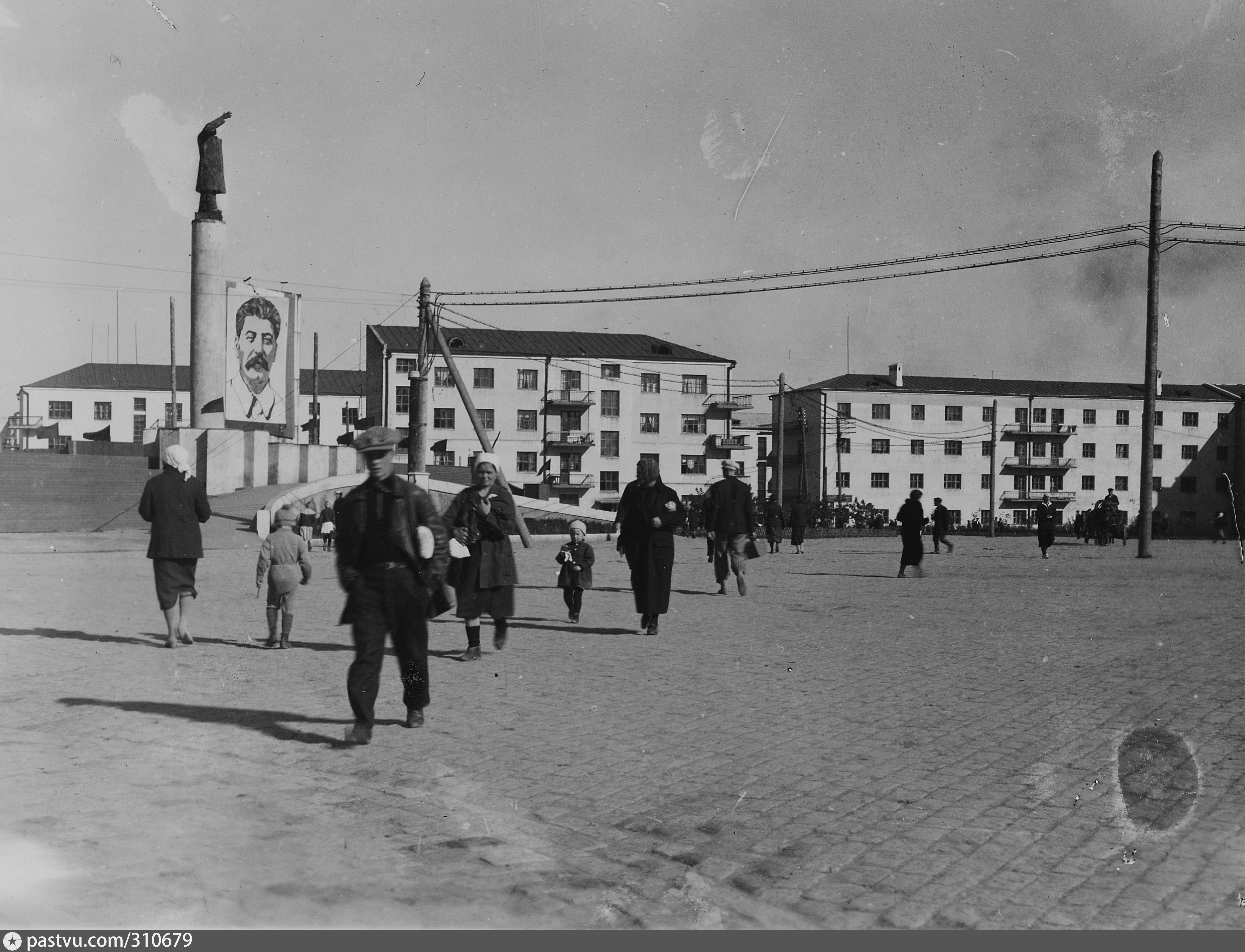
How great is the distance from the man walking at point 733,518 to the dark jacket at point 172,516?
24.9ft

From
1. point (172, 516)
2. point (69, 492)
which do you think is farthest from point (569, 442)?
point (172, 516)

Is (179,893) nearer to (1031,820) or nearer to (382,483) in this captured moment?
(382,483)

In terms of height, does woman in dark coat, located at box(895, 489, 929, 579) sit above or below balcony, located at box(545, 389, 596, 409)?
below

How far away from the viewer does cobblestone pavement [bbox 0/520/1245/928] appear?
405 cm

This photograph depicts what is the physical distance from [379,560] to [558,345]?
7723 cm

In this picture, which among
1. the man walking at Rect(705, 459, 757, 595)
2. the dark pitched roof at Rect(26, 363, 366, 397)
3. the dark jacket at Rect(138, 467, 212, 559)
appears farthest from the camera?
the dark pitched roof at Rect(26, 363, 366, 397)

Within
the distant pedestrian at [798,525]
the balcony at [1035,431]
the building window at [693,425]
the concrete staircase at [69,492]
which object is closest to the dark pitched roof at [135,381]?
the building window at [693,425]

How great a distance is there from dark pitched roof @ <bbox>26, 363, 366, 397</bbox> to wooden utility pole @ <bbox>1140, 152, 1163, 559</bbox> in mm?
81317

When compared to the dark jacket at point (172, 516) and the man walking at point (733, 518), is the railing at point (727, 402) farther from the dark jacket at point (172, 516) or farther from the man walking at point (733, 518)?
the dark jacket at point (172, 516)

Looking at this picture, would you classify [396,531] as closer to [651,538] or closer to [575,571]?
[651,538]

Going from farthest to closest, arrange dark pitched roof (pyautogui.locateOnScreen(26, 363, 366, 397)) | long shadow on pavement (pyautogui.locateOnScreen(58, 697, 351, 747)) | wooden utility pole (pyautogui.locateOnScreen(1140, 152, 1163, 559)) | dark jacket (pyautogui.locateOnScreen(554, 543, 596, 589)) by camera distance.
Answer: dark pitched roof (pyautogui.locateOnScreen(26, 363, 366, 397)) < wooden utility pole (pyautogui.locateOnScreen(1140, 152, 1163, 559)) < dark jacket (pyautogui.locateOnScreen(554, 543, 596, 589)) < long shadow on pavement (pyautogui.locateOnScreen(58, 697, 351, 747))

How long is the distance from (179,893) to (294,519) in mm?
7209

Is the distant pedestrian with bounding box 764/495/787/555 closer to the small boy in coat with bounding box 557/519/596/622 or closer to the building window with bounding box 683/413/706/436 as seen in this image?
the small boy in coat with bounding box 557/519/596/622

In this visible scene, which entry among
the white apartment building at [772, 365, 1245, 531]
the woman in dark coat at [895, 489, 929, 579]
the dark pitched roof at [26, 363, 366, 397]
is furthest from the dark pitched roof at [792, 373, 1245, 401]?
the woman in dark coat at [895, 489, 929, 579]
